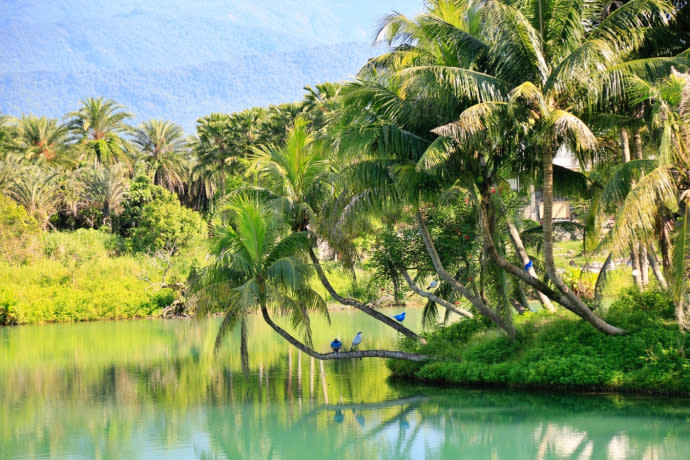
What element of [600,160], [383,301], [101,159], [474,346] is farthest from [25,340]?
[101,159]

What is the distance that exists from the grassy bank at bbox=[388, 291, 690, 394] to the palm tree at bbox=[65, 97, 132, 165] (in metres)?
46.9

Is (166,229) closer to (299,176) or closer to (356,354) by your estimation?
(299,176)

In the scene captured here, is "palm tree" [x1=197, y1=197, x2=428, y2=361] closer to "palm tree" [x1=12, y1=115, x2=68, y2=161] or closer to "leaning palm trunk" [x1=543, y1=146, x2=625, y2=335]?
"leaning palm trunk" [x1=543, y1=146, x2=625, y2=335]

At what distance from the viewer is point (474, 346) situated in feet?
64.8

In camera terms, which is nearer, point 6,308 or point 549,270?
point 549,270

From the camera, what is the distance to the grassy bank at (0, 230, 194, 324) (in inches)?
1651

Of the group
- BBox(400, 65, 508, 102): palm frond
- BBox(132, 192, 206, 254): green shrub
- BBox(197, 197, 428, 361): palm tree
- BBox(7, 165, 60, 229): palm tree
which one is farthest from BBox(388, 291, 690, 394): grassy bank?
BBox(7, 165, 60, 229): palm tree

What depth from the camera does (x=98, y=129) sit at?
6341cm

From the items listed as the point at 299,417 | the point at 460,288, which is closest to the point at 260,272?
the point at 299,417

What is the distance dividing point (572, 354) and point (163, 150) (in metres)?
53.7

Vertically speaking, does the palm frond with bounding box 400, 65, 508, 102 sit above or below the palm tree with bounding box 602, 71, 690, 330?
above

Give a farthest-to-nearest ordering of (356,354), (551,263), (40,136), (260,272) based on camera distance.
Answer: (40,136), (356,354), (260,272), (551,263)

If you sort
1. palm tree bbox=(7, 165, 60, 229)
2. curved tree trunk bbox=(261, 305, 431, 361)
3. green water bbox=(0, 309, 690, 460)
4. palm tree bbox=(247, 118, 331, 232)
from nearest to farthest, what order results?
green water bbox=(0, 309, 690, 460) < curved tree trunk bbox=(261, 305, 431, 361) < palm tree bbox=(247, 118, 331, 232) < palm tree bbox=(7, 165, 60, 229)

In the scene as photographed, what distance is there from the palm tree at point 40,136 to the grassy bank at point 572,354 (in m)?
47.2
